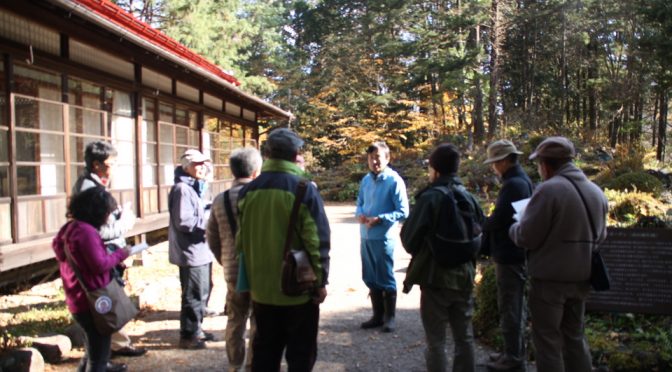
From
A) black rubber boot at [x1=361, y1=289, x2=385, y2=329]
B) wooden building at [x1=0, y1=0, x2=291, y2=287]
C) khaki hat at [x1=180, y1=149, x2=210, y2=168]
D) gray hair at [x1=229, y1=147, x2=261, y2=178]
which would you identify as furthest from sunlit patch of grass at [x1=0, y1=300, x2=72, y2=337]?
black rubber boot at [x1=361, y1=289, x2=385, y2=329]

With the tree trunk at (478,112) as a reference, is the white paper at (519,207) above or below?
below

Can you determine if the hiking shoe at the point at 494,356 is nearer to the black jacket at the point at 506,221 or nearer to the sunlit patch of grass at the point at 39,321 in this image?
the black jacket at the point at 506,221

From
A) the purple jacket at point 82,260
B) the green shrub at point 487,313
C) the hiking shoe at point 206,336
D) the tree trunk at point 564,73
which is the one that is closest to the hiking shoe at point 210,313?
the hiking shoe at point 206,336

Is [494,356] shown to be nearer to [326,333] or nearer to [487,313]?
[487,313]

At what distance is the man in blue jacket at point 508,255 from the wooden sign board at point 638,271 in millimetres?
947

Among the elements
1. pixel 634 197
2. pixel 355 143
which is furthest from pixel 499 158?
pixel 355 143

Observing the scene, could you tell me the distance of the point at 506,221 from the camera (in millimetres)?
4039

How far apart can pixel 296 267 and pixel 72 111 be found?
21.0 feet

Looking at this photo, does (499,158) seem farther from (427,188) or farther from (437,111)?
(437,111)

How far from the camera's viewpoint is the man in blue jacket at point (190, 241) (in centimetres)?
465

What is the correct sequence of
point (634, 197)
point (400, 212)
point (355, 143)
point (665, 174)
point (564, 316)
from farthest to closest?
1. point (355, 143)
2. point (665, 174)
3. point (634, 197)
4. point (400, 212)
5. point (564, 316)

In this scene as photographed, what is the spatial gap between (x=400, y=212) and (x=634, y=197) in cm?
441

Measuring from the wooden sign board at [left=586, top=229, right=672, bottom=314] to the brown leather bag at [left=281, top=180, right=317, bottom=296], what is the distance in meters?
2.95

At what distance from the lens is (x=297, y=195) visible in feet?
9.87
